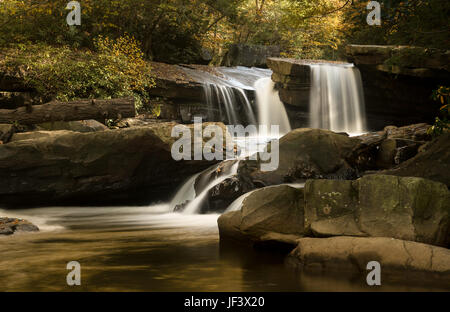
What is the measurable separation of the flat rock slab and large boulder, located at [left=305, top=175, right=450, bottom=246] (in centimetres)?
542

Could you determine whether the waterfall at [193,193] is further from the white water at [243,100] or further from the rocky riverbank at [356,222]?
the white water at [243,100]

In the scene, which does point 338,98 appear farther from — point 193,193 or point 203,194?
point 203,194

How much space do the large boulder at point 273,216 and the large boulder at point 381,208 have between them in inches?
9.5

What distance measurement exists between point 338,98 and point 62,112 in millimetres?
10535

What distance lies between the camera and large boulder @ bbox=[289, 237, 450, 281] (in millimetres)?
4668

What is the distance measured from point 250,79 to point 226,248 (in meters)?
16.2

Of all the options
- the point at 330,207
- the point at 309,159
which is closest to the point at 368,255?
the point at 330,207

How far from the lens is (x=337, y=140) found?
35.5 feet

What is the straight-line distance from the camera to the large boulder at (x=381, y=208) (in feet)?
17.4

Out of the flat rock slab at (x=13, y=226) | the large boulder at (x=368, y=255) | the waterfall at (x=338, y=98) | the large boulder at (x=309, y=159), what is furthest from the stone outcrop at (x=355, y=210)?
the waterfall at (x=338, y=98)

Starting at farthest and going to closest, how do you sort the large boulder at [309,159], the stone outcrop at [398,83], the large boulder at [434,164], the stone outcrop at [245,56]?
the stone outcrop at [245,56] → the stone outcrop at [398,83] → the large boulder at [309,159] → the large boulder at [434,164]

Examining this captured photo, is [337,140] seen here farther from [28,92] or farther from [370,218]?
[28,92]

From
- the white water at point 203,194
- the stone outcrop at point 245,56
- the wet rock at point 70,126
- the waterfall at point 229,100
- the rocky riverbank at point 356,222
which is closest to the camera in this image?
the rocky riverbank at point 356,222
